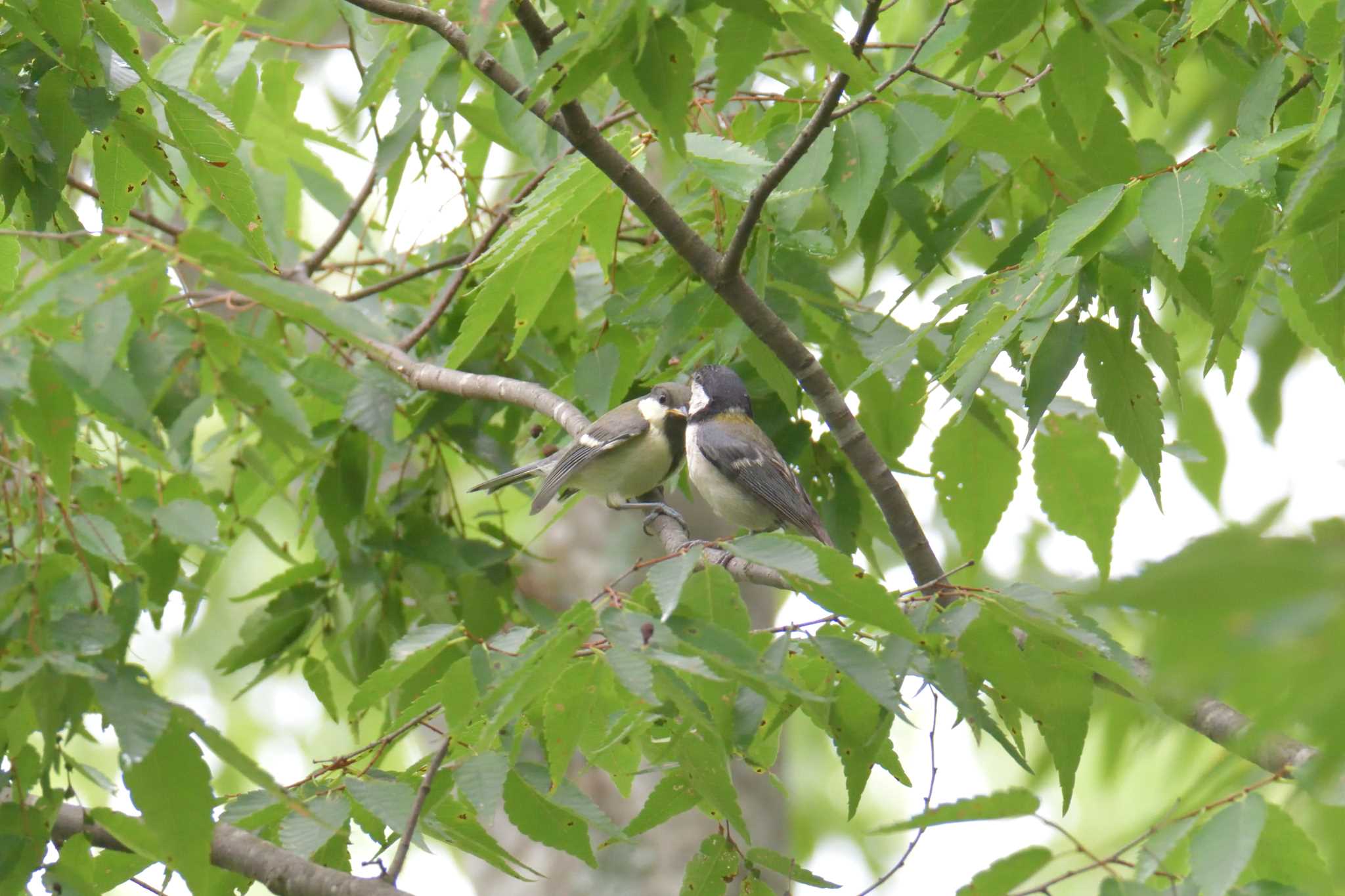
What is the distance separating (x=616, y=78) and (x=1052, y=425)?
1730 mm

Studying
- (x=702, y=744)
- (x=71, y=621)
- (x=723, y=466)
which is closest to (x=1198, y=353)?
(x=723, y=466)

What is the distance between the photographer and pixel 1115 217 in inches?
78.2

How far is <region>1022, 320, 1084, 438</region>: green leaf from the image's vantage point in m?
2.19

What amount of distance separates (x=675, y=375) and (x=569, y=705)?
4.95 ft

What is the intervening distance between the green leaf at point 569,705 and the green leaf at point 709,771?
0.60 ft

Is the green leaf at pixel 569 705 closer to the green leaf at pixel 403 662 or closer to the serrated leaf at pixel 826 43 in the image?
the green leaf at pixel 403 662

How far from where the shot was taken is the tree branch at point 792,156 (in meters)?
2.04

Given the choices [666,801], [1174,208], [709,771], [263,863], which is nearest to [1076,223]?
[1174,208]

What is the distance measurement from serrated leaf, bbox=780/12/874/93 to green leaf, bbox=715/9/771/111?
0.15 feet

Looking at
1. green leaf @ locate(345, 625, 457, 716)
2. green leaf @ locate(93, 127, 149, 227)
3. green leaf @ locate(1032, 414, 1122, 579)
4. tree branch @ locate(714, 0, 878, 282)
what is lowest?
green leaf @ locate(345, 625, 457, 716)

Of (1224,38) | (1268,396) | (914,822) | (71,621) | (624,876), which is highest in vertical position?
(1224,38)

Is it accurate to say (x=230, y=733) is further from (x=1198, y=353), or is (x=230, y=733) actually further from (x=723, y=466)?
(x=1198, y=353)

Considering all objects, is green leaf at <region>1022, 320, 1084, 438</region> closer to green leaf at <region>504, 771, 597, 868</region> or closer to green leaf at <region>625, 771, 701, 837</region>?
green leaf at <region>625, 771, 701, 837</region>

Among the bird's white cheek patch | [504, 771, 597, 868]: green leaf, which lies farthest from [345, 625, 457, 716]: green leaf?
the bird's white cheek patch
